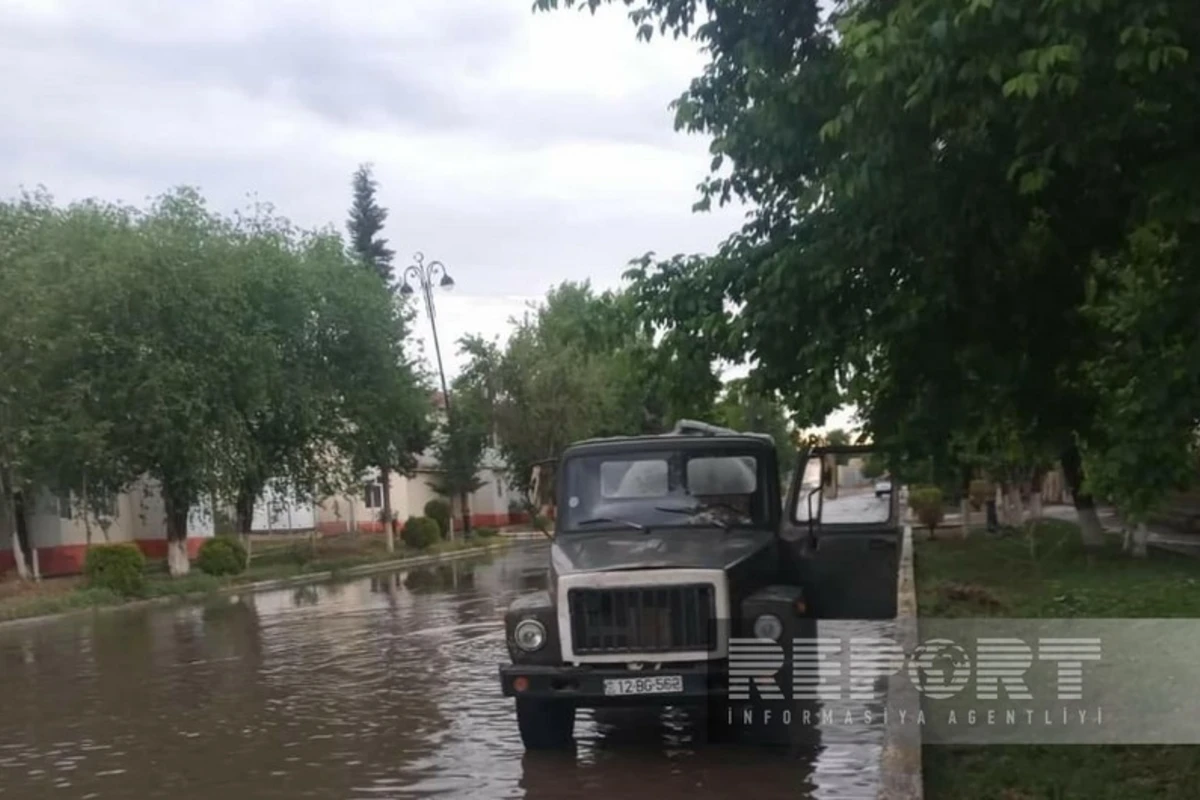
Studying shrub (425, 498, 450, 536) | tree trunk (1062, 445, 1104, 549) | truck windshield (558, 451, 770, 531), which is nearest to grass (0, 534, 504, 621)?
shrub (425, 498, 450, 536)

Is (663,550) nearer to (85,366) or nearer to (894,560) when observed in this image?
(894,560)

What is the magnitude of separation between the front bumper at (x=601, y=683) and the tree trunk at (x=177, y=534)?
2743 cm

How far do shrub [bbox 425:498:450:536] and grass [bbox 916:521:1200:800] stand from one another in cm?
2240

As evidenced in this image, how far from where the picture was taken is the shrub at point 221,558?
3597 centimetres

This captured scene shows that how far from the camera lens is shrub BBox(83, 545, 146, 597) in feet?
103

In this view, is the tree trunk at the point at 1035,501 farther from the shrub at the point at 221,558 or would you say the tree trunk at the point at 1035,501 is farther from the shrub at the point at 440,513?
the shrub at the point at 440,513

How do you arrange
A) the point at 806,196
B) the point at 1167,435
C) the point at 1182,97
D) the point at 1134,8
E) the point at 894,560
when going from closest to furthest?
1. the point at 1134,8
2. the point at 1182,97
3. the point at 806,196
4. the point at 1167,435
5. the point at 894,560

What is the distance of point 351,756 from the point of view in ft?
36.6

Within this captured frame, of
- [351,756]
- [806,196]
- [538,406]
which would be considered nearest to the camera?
[806,196]

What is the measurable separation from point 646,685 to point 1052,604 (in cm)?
820

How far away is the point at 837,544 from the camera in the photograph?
38.4ft

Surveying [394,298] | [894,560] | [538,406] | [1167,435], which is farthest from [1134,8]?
[538,406]

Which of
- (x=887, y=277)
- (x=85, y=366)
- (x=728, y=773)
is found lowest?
(x=728, y=773)

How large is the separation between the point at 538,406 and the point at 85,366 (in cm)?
2650
